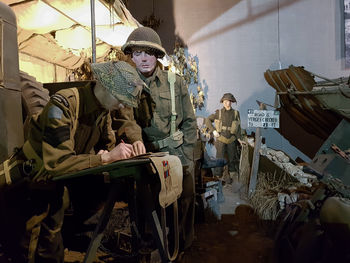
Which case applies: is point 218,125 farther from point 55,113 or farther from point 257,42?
point 55,113

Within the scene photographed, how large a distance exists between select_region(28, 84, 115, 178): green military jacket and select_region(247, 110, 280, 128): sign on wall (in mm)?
3512

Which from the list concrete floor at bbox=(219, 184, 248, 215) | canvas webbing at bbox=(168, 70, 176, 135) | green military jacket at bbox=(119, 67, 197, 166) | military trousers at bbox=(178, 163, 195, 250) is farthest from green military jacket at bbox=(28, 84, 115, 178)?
concrete floor at bbox=(219, 184, 248, 215)

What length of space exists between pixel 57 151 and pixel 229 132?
651cm

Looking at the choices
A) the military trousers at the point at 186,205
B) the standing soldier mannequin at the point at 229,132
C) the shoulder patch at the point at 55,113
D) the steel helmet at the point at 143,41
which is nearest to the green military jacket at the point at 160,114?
the military trousers at the point at 186,205

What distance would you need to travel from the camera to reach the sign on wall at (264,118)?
5250 mm

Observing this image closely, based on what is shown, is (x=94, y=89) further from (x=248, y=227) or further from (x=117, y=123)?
(x=248, y=227)

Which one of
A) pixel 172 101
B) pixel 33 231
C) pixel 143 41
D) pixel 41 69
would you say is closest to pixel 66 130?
pixel 33 231

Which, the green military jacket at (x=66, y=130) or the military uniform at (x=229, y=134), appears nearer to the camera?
the green military jacket at (x=66, y=130)

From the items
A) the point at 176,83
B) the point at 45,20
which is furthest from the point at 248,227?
the point at 45,20

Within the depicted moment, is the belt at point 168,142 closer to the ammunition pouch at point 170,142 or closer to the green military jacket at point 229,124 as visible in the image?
the ammunition pouch at point 170,142

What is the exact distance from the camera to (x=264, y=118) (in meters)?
5.25

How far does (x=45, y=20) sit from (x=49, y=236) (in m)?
3.57

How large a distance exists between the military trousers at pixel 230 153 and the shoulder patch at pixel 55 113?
645 centimetres

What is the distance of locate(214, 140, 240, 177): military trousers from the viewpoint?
26.1ft
